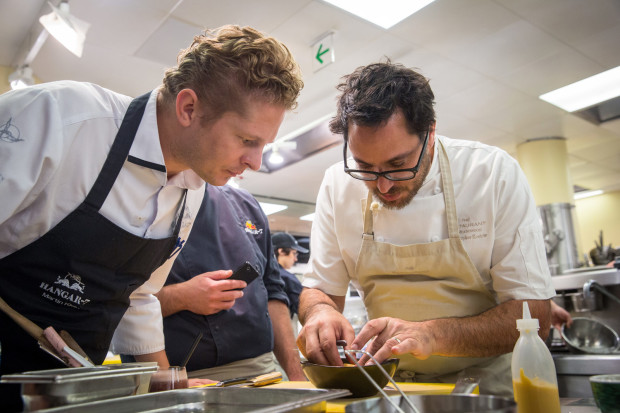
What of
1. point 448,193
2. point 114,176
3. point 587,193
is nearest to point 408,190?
point 448,193

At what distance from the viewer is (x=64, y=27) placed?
111 inches

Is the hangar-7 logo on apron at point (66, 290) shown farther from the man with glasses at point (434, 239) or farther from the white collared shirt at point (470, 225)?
the white collared shirt at point (470, 225)

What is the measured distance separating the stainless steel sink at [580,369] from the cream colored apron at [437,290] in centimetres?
126

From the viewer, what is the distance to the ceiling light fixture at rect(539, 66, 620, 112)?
4.32m

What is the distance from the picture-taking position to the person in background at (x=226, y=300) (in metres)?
1.88

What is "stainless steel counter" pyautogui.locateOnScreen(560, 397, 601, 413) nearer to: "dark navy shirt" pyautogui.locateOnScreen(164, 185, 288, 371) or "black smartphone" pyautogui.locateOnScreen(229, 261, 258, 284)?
"black smartphone" pyautogui.locateOnScreen(229, 261, 258, 284)

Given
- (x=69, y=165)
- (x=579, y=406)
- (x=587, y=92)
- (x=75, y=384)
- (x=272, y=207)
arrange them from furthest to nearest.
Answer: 1. (x=272, y=207)
2. (x=587, y=92)
3. (x=69, y=165)
4. (x=579, y=406)
5. (x=75, y=384)

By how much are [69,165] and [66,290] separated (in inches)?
12.4

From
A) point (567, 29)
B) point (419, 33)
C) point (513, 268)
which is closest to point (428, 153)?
point (513, 268)

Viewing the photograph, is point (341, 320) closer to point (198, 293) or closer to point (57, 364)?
point (198, 293)

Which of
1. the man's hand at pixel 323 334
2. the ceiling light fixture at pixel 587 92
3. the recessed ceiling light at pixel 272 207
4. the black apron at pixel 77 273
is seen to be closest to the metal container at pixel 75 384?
the black apron at pixel 77 273

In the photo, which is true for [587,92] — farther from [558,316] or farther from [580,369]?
[580,369]

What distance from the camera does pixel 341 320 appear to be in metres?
1.50

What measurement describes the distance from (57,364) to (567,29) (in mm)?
3755
